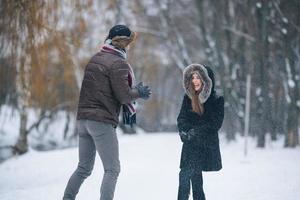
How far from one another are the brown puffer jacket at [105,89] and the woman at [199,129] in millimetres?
644

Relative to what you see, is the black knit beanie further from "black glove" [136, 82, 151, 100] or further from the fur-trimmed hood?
the fur-trimmed hood

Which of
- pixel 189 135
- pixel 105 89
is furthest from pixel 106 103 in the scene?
pixel 189 135

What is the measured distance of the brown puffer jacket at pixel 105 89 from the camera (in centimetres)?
489

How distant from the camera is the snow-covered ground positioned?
23.2ft

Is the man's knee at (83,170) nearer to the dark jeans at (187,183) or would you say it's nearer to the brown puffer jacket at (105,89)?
the brown puffer jacket at (105,89)

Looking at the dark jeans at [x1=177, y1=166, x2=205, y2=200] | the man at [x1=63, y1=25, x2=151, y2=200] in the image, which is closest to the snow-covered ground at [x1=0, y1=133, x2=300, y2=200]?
the dark jeans at [x1=177, y1=166, x2=205, y2=200]

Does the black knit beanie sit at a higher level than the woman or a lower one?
higher

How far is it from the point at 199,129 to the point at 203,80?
473mm

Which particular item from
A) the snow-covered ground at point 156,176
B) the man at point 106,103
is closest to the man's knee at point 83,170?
the man at point 106,103

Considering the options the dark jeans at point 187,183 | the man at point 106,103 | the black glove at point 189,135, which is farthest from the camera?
the dark jeans at point 187,183

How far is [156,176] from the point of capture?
895 cm

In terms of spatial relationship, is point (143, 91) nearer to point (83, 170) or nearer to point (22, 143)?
point (83, 170)

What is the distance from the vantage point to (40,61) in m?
9.12

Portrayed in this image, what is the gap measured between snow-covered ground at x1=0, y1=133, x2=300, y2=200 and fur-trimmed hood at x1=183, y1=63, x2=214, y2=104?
1753 millimetres
